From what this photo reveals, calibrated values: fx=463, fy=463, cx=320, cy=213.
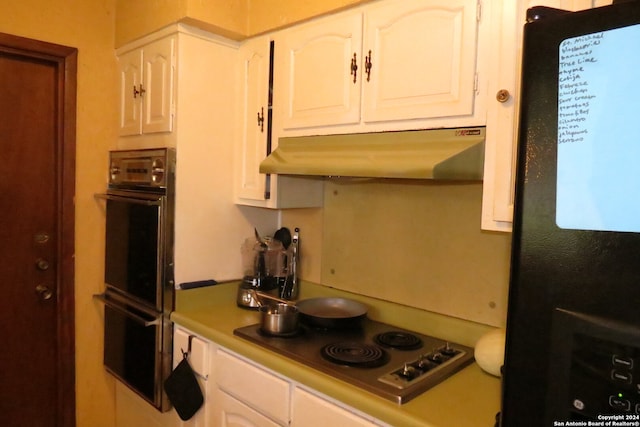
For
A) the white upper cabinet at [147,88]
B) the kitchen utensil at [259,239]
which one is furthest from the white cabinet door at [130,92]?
the kitchen utensil at [259,239]

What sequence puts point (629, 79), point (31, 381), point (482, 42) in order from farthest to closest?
point (31, 381)
point (482, 42)
point (629, 79)

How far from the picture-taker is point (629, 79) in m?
0.64

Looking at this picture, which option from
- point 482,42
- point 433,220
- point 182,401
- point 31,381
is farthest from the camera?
point 31,381

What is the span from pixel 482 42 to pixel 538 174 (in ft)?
2.41

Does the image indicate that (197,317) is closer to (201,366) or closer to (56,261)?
(201,366)

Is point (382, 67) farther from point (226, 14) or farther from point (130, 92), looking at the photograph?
point (130, 92)

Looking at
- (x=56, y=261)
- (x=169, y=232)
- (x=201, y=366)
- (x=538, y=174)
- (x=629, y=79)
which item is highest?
(x=629, y=79)

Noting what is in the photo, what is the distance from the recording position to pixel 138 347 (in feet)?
6.99

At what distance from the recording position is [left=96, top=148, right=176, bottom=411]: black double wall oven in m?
2.01

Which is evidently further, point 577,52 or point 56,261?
point 56,261

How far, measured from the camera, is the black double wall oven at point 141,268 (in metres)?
2.01

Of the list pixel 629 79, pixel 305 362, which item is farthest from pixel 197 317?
pixel 629 79

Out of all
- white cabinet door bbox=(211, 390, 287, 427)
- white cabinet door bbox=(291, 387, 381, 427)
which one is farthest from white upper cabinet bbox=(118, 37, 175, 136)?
white cabinet door bbox=(291, 387, 381, 427)

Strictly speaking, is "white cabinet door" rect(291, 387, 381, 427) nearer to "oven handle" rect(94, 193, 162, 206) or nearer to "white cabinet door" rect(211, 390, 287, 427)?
"white cabinet door" rect(211, 390, 287, 427)
